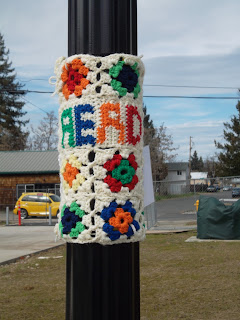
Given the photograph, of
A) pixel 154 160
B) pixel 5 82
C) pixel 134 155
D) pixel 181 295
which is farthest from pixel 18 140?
pixel 134 155

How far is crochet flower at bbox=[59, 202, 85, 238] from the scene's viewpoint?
2.14m

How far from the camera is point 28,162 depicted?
37375 millimetres

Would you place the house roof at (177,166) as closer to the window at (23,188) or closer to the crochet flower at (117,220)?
the window at (23,188)

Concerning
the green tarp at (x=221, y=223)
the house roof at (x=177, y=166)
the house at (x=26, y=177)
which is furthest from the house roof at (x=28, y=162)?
the house roof at (x=177, y=166)

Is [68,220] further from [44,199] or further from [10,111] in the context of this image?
[10,111]

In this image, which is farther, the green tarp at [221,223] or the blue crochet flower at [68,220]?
the green tarp at [221,223]

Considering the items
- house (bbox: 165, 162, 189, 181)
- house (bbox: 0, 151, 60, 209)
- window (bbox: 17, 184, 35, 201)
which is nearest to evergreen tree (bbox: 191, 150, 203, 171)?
house (bbox: 165, 162, 189, 181)

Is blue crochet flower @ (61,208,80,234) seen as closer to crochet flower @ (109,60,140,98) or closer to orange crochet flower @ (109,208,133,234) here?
orange crochet flower @ (109,208,133,234)

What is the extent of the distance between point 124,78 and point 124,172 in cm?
47

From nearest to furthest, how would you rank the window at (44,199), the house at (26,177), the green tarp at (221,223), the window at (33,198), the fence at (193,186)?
the green tarp at (221,223) < the fence at (193,186) < the window at (44,199) < the window at (33,198) < the house at (26,177)

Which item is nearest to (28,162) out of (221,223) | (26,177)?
(26,177)

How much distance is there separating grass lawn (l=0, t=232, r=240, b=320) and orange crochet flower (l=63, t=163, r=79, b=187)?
3.60 metres

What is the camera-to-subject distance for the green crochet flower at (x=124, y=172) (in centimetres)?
215

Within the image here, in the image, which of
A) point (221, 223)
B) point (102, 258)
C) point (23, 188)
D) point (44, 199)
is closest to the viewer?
point (102, 258)
